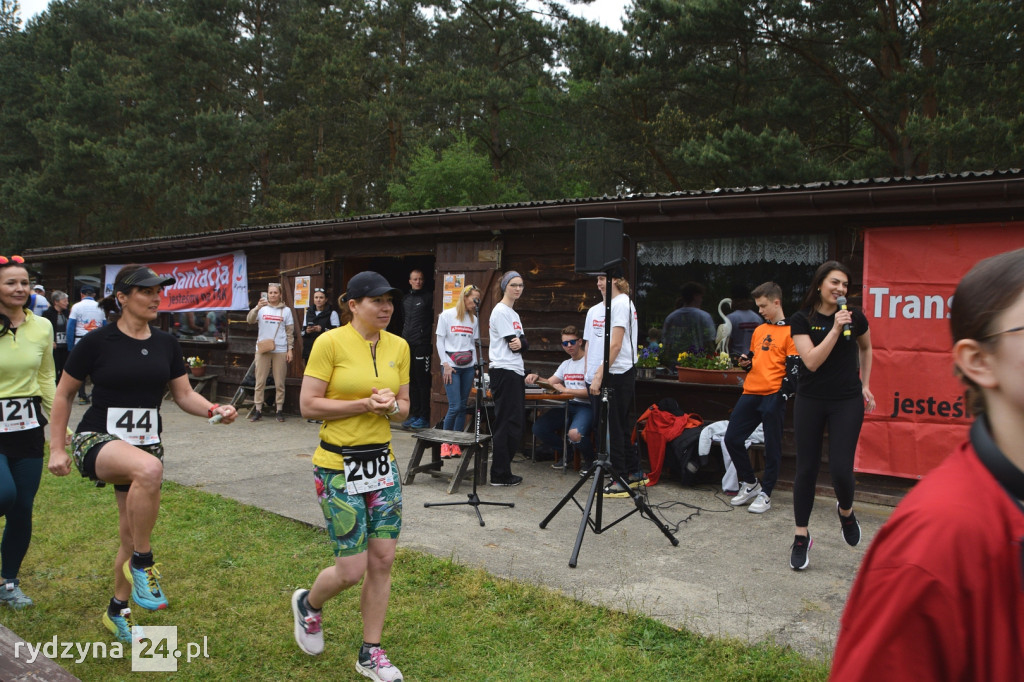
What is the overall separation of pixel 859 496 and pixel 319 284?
26.5 feet

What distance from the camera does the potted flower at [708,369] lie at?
7.42 m

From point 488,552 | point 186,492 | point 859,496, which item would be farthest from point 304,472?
point 859,496

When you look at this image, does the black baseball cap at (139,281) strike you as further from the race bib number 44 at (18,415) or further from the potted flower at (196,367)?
the potted flower at (196,367)

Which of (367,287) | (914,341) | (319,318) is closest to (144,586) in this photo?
(367,287)

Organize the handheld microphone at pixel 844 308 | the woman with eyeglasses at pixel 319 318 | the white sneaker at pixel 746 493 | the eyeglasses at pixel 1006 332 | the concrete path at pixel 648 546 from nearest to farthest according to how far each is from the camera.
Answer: the eyeglasses at pixel 1006 332 → the concrete path at pixel 648 546 → the handheld microphone at pixel 844 308 → the white sneaker at pixel 746 493 → the woman with eyeglasses at pixel 319 318

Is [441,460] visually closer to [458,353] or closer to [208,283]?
[458,353]

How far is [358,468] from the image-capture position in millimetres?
3352

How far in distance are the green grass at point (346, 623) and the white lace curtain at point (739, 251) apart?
185 inches

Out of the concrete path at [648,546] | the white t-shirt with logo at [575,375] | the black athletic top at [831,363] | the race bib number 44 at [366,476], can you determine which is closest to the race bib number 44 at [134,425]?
the race bib number 44 at [366,476]

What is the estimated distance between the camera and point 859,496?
684 cm

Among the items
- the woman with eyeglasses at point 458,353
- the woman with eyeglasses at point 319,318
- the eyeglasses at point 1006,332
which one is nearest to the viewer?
the eyeglasses at point 1006,332

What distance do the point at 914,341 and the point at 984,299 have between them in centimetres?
609

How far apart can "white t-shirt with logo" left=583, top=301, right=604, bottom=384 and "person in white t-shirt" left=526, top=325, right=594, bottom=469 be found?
61 cm

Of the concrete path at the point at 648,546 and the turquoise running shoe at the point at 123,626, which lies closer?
the turquoise running shoe at the point at 123,626
